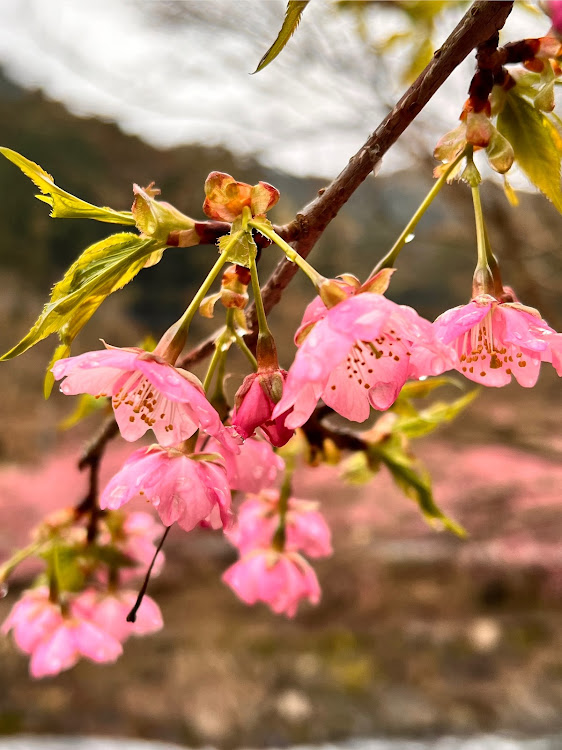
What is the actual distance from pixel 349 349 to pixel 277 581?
0.34m

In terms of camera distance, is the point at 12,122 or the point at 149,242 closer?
the point at 149,242

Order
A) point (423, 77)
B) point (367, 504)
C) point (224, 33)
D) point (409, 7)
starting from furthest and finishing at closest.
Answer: point (367, 504)
point (224, 33)
point (409, 7)
point (423, 77)

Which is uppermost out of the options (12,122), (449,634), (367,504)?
(12,122)

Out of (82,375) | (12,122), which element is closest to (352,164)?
(82,375)

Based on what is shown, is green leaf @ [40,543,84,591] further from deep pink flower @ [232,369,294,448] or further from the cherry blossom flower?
deep pink flower @ [232,369,294,448]

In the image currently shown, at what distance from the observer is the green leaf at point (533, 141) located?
0.97 ft

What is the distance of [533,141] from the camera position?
30 centimetres

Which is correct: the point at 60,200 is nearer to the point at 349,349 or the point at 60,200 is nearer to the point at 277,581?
the point at 349,349

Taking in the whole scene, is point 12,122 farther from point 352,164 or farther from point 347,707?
point 352,164

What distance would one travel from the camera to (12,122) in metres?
3.01

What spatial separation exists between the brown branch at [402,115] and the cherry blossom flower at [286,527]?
1.08 feet

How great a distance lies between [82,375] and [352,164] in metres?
0.16

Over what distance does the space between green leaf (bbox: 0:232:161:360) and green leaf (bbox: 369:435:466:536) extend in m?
0.31

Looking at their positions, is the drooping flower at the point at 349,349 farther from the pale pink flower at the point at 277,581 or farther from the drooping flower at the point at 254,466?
the pale pink flower at the point at 277,581
